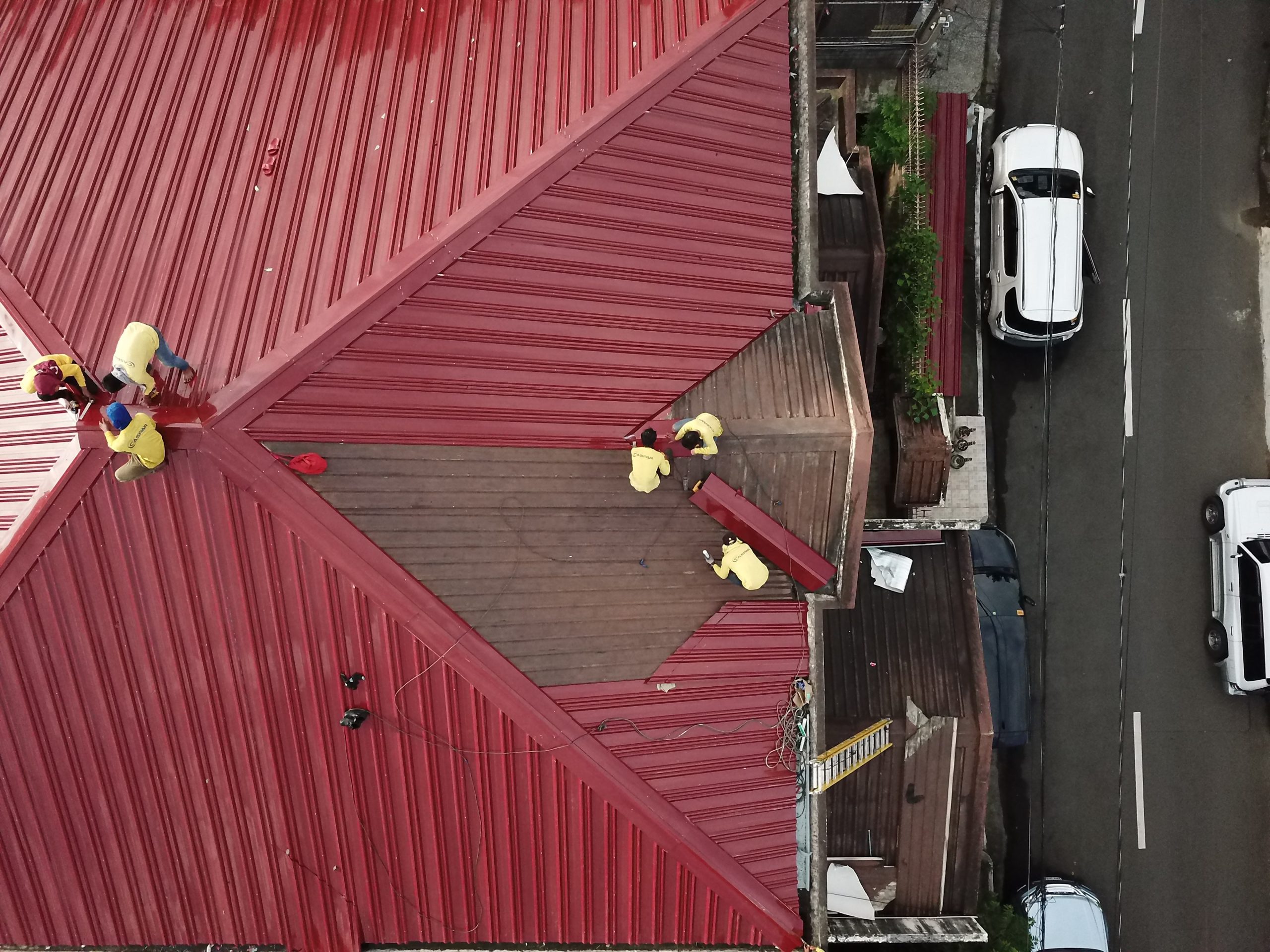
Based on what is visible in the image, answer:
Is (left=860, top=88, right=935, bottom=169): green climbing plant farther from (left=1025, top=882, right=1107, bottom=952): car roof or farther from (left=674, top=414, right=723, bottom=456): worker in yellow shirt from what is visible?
(left=1025, top=882, right=1107, bottom=952): car roof

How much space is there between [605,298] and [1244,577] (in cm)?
A: 1738

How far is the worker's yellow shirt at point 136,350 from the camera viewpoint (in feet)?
25.2

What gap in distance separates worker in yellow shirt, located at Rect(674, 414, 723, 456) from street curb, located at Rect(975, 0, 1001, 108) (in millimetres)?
15372

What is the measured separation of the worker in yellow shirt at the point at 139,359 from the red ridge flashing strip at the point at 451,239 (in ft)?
2.22

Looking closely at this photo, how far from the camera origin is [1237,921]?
17.5 meters

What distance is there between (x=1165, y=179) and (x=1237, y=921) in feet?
63.9

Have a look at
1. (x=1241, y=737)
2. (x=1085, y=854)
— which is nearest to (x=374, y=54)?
(x=1085, y=854)

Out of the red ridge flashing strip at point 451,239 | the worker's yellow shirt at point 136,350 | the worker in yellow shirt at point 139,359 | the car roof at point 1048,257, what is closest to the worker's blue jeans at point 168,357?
the worker in yellow shirt at point 139,359

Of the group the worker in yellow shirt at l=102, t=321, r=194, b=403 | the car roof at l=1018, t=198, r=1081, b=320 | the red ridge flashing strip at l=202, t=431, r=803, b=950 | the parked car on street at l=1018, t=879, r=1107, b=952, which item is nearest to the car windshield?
the car roof at l=1018, t=198, r=1081, b=320

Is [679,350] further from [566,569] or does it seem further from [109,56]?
[109,56]

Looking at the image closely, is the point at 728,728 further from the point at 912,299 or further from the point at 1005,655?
the point at 912,299

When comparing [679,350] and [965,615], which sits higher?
[679,350]

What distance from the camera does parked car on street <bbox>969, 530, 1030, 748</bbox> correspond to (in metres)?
16.3

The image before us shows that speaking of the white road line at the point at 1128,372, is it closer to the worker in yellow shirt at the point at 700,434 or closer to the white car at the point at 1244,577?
the white car at the point at 1244,577
